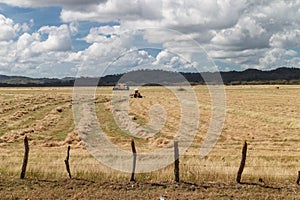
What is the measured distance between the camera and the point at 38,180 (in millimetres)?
12727

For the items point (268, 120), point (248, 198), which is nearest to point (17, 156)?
point (248, 198)

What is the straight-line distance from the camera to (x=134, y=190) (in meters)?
11.9

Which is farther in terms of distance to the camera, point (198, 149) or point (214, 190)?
point (198, 149)

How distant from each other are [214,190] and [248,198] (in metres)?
1.04

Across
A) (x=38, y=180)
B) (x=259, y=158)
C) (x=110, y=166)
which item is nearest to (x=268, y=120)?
(x=259, y=158)

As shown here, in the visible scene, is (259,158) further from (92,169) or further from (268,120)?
(268,120)

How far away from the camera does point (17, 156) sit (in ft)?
56.2

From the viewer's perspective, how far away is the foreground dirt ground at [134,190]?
1125 cm

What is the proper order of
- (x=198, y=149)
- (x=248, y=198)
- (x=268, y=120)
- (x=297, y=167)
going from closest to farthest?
(x=248, y=198), (x=297, y=167), (x=198, y=149), (x=268, y=120)

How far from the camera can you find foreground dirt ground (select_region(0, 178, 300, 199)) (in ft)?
36.9

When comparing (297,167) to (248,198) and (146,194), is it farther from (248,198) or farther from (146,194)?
(146,194)

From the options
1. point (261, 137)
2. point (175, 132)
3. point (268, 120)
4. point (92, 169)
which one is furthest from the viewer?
point (268, 120)

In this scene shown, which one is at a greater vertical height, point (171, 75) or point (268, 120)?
point (171, 75)

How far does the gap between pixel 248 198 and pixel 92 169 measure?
5380mm
